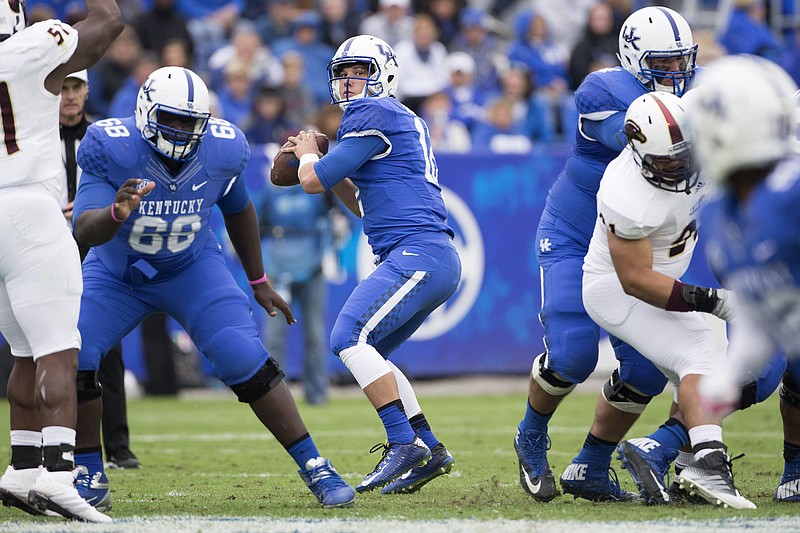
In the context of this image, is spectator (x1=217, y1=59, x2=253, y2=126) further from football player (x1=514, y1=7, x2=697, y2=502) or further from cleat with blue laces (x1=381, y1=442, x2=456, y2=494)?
cleat with blue laces (x1=381, y1=442, x2=456, y2=494)

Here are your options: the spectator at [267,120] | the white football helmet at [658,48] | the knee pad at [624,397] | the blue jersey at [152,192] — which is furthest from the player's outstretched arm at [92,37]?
the spectator at [267,120]

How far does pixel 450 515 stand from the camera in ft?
14.9

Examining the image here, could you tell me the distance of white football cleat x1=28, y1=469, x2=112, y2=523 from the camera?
4.35 m

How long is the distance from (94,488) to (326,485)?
0.93 metres

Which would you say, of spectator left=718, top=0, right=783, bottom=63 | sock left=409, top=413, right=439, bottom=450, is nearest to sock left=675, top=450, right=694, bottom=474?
sock left=409, top=413, right=439, bottom=450

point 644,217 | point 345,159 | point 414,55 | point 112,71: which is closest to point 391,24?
point 414,55

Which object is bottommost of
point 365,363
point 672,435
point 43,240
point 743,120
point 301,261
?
point 301,261

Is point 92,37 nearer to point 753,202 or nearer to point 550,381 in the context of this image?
point 550,381

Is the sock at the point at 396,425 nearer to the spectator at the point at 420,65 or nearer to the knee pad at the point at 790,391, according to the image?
the knee pad at the point at 790,391

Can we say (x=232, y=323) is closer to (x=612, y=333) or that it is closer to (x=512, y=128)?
(x=612, y=333)

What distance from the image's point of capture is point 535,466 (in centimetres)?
521

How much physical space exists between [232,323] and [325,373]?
16.1ft

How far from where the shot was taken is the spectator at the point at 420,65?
12.1 metres

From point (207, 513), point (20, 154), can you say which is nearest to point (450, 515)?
point (207, 513)
